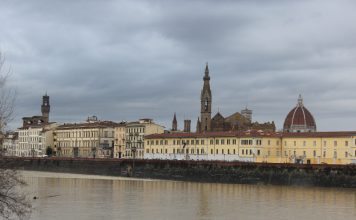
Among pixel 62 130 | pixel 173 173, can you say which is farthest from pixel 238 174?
pixel 62 130

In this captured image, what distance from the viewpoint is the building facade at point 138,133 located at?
148 meters

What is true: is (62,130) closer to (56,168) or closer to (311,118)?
(56,168)

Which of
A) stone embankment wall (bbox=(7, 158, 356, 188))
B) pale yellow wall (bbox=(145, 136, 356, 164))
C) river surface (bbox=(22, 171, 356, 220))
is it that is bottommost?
river surface (bbox=(22, 171, 356, 220))

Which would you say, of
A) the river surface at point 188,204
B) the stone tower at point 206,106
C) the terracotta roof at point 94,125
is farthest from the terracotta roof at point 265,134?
the river surface at point 188,204

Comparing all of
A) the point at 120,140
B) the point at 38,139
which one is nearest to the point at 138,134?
the point at 120,140

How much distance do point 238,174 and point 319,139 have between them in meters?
23.7

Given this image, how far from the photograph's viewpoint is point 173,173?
103m

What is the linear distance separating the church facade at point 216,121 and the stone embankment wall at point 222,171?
40.4 metres

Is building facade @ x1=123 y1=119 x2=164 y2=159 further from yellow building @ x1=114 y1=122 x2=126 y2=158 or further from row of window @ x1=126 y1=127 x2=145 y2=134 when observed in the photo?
yellow building @ x1=114 y1=122 x2=126 y2=158

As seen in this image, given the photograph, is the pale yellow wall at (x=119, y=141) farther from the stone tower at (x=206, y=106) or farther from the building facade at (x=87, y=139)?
the stone tower at (x=206, y=106)

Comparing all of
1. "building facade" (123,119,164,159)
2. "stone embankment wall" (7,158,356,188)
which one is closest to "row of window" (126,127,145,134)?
"building facade" (123,119,164,159)

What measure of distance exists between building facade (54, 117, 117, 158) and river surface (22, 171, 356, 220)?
→ 92.7m

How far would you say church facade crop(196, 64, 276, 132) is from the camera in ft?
517

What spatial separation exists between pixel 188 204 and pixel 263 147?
205ft
